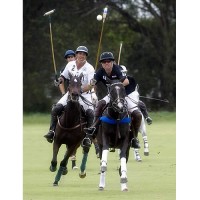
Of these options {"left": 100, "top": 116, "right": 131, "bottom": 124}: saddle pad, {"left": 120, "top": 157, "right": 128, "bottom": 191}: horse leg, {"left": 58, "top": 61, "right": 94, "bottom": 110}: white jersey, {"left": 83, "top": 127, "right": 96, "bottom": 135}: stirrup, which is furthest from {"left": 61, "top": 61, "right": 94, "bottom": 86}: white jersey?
{"left": 120, "top": 157, "right": 128, "bottom": 191}: horse leg

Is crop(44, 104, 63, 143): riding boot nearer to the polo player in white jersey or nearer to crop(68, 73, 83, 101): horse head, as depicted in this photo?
the polo player in white jersey

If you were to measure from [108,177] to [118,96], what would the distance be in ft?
10.2

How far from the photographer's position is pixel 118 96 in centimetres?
1388

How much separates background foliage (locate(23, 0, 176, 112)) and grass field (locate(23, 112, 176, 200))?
16.6 metres

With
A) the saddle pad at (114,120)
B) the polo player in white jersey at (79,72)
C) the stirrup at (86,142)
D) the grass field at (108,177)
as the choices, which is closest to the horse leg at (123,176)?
the grass field at (108,177)

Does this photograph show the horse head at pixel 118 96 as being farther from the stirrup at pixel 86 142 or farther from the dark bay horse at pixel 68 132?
the stirrup at pixel 86 142

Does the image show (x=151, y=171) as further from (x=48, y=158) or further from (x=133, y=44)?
(x=133, y=44)

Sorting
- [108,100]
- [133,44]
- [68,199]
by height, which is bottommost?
[68,199]

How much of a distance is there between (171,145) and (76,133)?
29.7 ft

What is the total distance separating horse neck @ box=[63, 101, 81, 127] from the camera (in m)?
15.4

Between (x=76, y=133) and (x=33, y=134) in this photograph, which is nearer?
(x=76, y=133)
